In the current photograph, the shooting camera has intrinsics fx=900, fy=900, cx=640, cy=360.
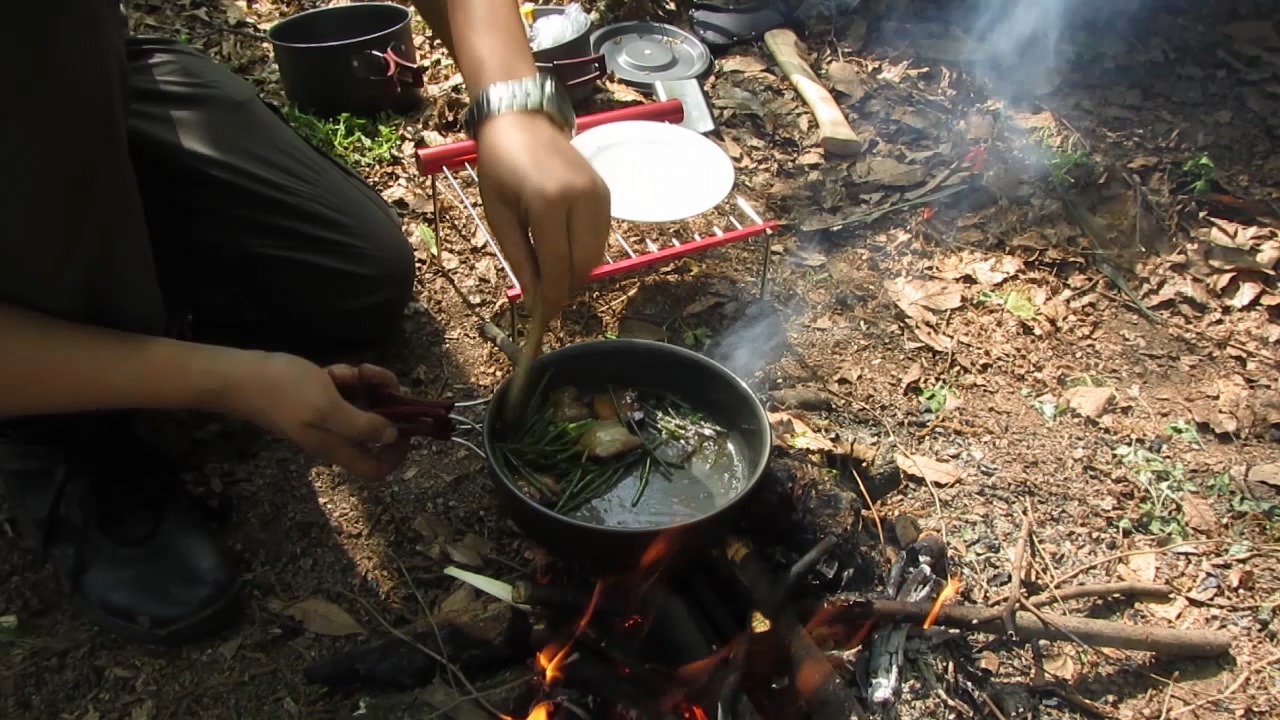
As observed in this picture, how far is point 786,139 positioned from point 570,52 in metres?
1.15

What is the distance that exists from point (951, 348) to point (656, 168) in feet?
4.40

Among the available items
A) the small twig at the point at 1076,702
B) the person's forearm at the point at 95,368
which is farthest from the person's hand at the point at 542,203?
the small twig at the point at 1076,702

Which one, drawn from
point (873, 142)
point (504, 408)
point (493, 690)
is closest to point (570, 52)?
point (873, 142)

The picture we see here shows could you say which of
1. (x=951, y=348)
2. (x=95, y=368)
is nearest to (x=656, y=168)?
(x=951, y=348)

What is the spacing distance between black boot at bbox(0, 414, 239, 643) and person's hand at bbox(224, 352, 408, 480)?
63cm

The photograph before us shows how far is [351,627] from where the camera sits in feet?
8.04

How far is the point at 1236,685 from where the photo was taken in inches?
97.5

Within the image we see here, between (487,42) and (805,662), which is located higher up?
(487,42)

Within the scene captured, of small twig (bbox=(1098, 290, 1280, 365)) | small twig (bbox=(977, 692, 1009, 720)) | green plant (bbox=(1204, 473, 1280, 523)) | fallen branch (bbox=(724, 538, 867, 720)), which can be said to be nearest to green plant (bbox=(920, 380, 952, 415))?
green plant (bbox=(1204, 473, 1280, 523))

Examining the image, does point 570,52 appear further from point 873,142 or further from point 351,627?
point 351,627

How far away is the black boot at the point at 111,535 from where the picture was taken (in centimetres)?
237

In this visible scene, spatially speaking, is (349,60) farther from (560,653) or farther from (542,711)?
(542,711)

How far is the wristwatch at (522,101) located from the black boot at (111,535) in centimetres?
139

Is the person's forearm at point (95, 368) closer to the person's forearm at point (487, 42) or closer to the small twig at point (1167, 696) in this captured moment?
the person's forearm at point (487, 42)
